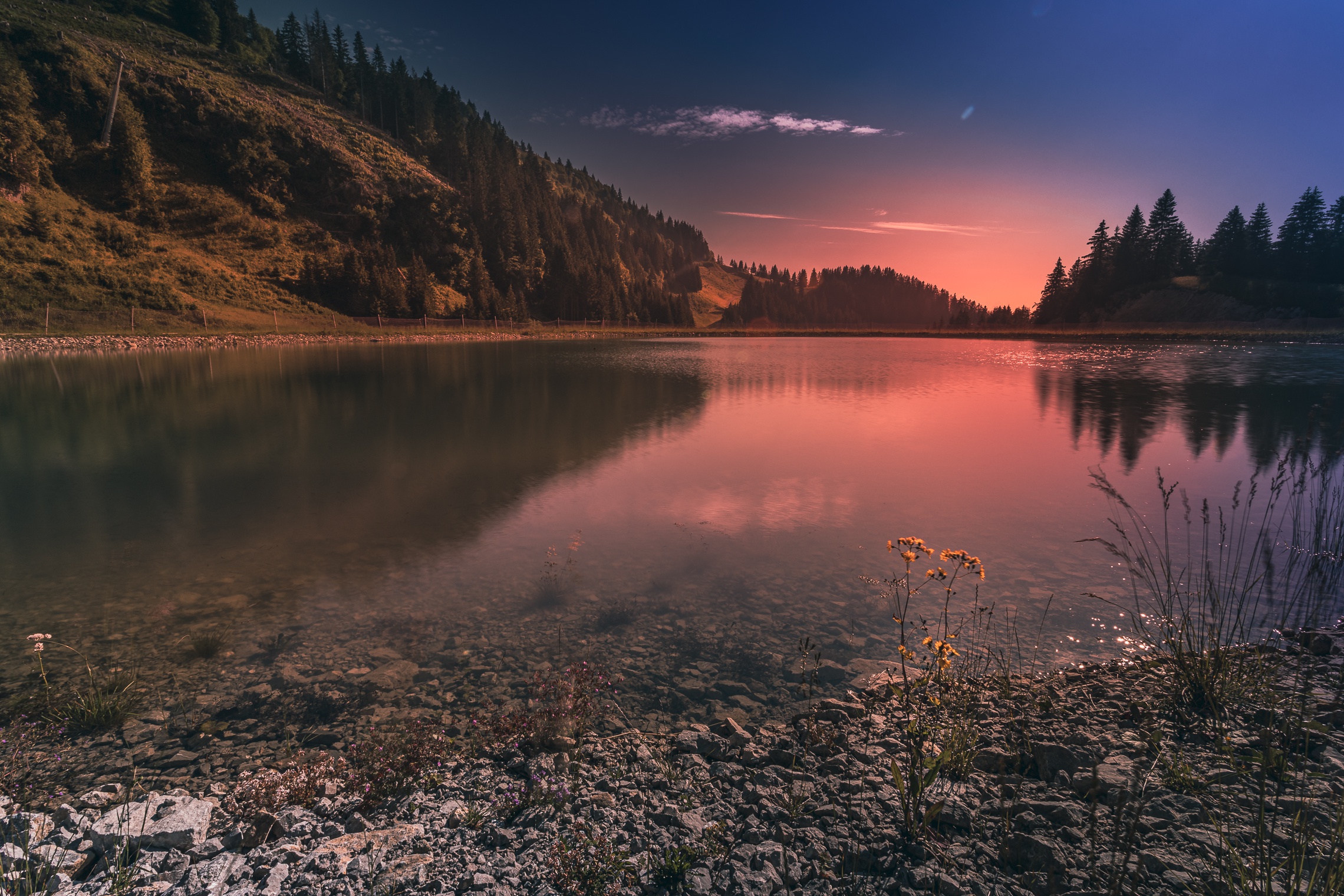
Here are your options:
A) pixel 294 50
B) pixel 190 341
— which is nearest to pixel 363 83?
pixel 294 50

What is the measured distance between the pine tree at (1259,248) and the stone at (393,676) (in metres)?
151

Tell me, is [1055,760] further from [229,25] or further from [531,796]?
[229,25]

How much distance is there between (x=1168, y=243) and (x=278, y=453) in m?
146

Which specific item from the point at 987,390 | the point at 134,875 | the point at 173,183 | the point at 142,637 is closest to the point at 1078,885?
the point at 134,875

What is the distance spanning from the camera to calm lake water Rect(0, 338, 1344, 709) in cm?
776

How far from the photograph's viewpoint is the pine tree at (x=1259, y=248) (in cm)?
10488

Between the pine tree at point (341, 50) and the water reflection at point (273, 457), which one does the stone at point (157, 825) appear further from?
the pine tree at point (341, 50)

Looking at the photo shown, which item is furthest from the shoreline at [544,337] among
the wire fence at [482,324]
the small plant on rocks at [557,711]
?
the small plant on rocks at [557,711]

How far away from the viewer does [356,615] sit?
748cm

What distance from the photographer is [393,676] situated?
6164 mm

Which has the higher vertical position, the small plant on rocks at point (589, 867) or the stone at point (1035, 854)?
the stone at point (1035, 854)

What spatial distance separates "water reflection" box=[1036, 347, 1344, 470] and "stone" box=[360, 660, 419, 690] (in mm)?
8639

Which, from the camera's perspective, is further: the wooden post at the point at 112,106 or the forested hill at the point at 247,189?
the wooden post at the point at 112,106

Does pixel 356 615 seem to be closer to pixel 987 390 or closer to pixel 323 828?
pixel 323 828
